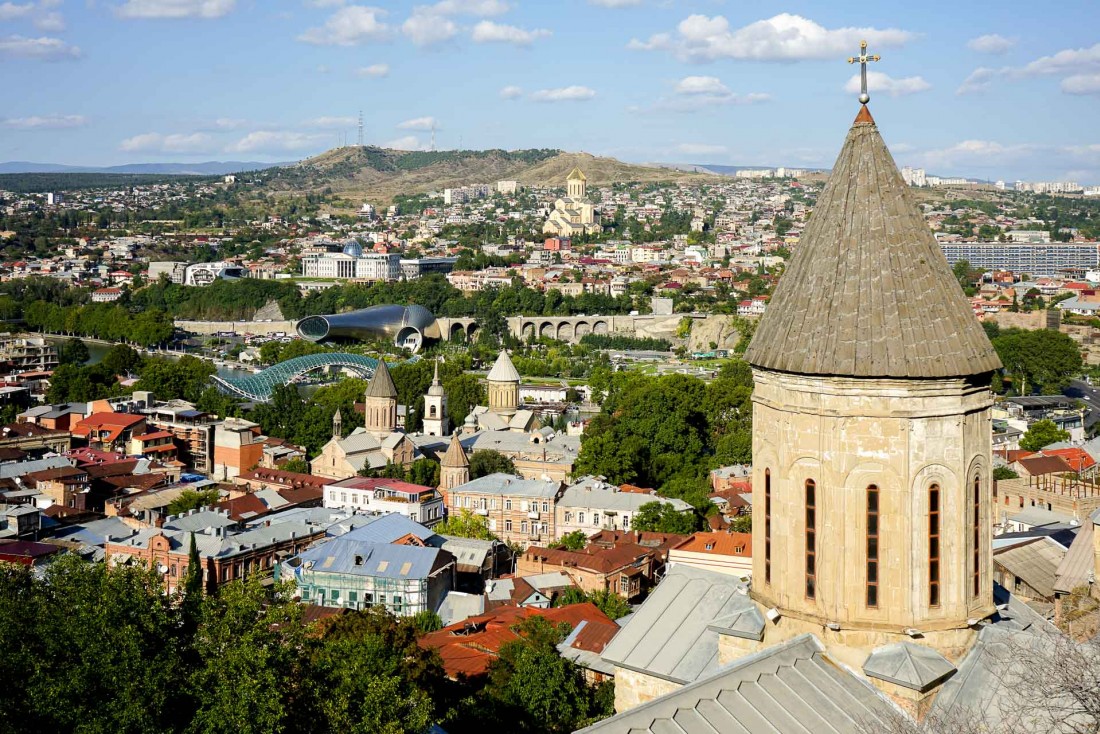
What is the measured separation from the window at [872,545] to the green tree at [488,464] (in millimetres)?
26634

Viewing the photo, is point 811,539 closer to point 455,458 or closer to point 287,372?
point 455,458

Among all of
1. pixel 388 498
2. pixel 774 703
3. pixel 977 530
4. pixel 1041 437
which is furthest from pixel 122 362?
pixel 774 703

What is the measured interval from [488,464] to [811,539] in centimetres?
2674

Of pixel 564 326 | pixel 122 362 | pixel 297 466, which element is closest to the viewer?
pixel 297 466

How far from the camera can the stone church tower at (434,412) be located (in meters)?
41.5

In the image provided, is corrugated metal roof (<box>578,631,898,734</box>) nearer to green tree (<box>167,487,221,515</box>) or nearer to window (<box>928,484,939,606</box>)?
window (<box>928,484,939,606</box>)

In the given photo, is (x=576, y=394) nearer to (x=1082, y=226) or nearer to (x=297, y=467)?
(x=297, y=467)

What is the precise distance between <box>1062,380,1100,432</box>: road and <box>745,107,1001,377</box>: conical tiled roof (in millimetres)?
38511

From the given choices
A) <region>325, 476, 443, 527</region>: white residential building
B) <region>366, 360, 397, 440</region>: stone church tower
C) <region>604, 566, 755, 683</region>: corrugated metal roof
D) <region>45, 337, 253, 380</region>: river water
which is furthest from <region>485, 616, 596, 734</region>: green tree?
<region>45, 337, 253, 380</region>: river water

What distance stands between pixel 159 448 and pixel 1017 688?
34275 millimetres

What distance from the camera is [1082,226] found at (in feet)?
428

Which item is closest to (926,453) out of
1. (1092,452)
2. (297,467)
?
(1092,452)

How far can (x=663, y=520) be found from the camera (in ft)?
92.3

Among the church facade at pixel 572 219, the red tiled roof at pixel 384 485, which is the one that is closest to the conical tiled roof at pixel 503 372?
the red tiled roof at pixel 384 485
